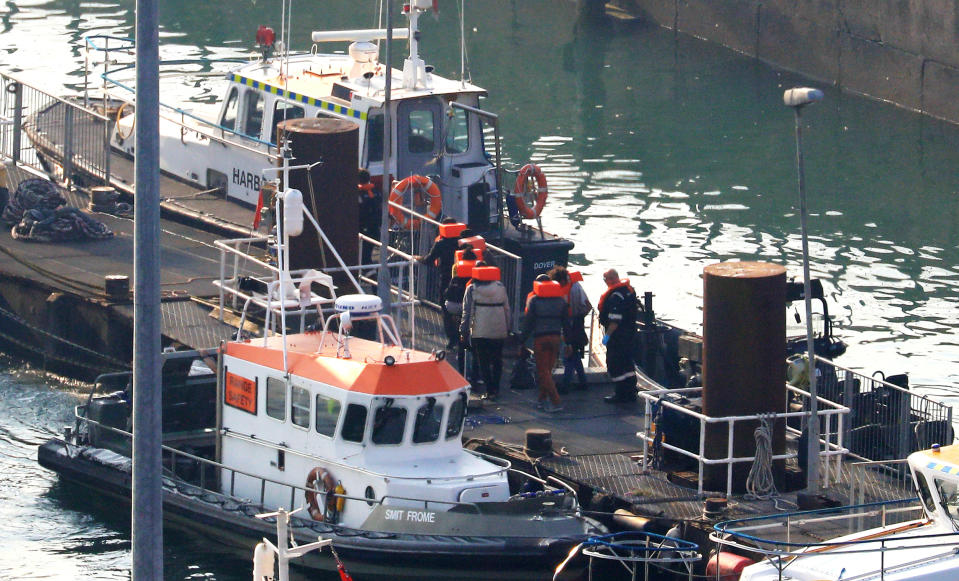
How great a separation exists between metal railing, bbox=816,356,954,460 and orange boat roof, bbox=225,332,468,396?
13.0ft

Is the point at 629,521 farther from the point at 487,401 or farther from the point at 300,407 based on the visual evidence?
the point at 487,401

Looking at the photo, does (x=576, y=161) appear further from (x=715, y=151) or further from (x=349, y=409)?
(x=349, y=409)

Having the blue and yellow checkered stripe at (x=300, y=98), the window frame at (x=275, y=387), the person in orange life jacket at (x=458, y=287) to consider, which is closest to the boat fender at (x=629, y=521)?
the window frame at (x=275, y=387)

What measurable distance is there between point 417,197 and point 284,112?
3022mm

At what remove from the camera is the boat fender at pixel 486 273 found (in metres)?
16.8

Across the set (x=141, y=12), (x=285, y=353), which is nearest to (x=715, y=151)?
(x=285, y=353)

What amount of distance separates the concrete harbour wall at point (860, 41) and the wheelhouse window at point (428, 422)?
2113 cm

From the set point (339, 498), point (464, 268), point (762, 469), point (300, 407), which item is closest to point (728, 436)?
point (762, 469)

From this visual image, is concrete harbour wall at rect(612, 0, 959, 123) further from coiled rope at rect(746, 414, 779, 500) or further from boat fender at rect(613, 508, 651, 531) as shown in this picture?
boat fender at rect(613, 508, 651, 531)

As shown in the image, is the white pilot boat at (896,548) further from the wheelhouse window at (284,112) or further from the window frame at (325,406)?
the wheelhouse window at (284,112)

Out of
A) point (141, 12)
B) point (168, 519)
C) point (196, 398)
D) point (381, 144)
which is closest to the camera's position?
point (141, 12)

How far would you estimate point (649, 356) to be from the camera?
776 inches

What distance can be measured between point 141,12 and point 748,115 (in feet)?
89.3

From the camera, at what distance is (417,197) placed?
2031 cm
